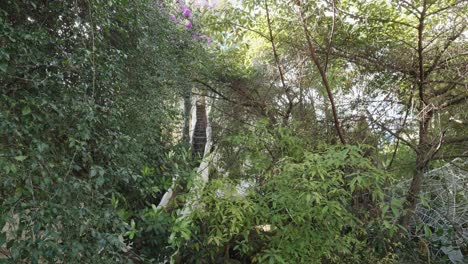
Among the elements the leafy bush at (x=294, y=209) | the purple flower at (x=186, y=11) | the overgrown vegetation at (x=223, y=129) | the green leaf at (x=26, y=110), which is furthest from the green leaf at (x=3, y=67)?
the purple flower at (x=186, y=11)

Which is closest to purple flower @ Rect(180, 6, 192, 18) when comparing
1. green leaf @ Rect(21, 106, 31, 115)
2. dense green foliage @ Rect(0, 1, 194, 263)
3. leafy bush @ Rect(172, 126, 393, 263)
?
dense green foliage @ Rect(0, 1, 194, 263)

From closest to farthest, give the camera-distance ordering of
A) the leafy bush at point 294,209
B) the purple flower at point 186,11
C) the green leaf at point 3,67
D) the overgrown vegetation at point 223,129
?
the green leaf at point 3,67, the overgrown vegetation at point 223,129, the leafy bush at point 294,209, the purple flower at point 186,11

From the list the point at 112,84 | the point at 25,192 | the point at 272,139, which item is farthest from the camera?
the point at 272,139

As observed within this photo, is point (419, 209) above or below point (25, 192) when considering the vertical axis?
below

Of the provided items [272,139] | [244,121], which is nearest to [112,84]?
[272,139]

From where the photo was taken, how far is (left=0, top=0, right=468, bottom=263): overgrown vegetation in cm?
125

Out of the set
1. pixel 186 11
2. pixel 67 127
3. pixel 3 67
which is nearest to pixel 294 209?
pixel 67 127

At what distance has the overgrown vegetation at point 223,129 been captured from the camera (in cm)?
125

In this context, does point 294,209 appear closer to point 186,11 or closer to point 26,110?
point 26,110

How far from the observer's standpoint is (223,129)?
360cm

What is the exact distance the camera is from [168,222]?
1.91 meters

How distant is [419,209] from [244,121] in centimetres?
194

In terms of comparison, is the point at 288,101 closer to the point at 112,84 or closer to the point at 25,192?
the point at 112,84

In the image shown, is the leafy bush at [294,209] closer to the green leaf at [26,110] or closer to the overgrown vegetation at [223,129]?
the overgrown vegetation at [223,129]
